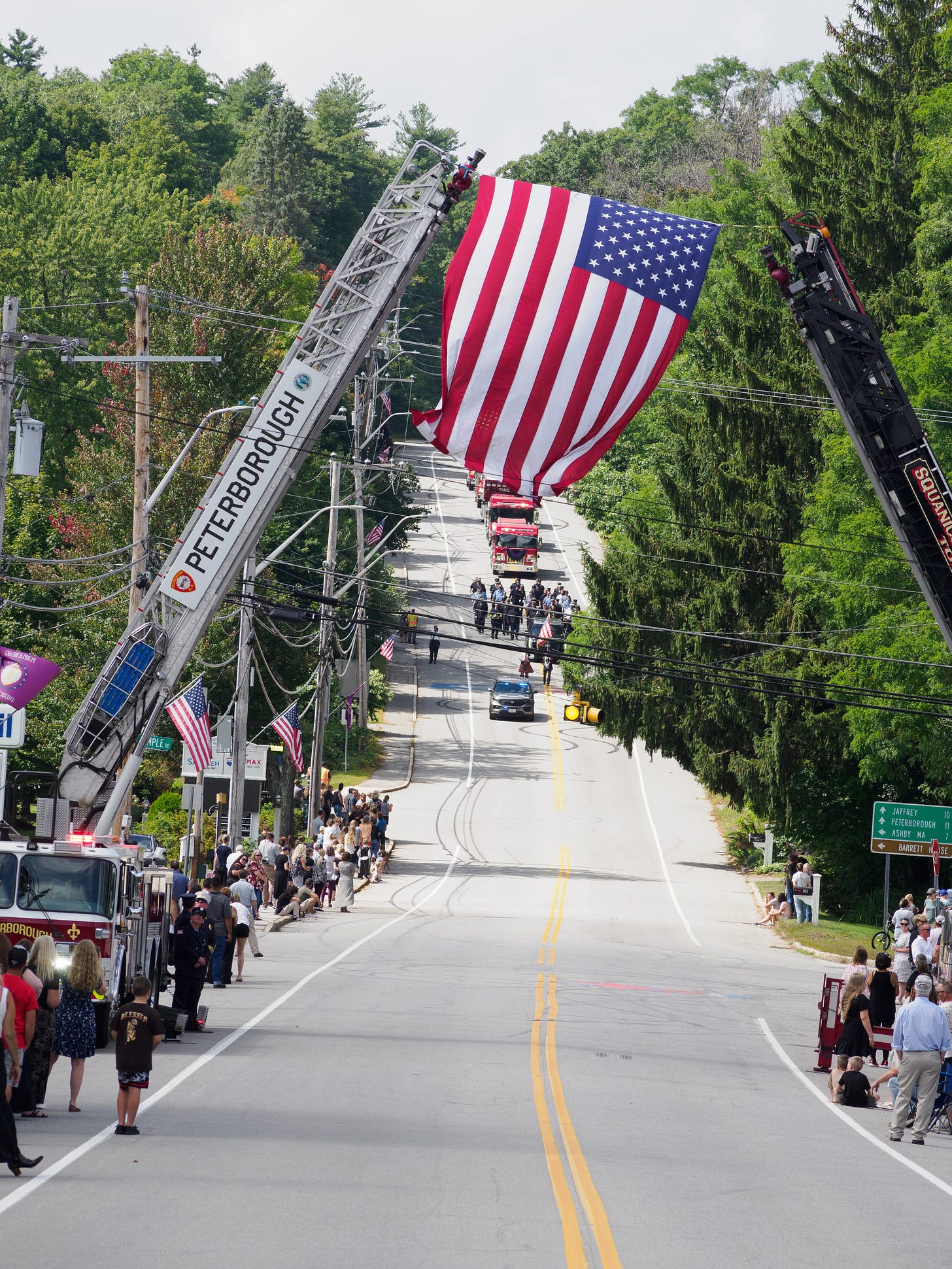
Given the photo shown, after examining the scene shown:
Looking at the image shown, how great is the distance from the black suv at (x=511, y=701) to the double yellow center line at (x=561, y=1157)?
4359cm

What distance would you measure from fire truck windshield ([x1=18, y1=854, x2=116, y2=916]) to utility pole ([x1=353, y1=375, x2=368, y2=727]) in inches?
1311

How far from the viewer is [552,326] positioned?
19031 mm

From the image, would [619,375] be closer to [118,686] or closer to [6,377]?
[118,686]

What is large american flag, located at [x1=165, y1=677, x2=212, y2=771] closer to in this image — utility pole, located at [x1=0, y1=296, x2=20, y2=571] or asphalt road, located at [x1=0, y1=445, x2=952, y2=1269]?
asphalt road, located at [x1=0, y1=445, x2=952, y2=1269]

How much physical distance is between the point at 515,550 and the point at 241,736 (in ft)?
156

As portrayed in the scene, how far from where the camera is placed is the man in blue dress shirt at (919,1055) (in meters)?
16.0

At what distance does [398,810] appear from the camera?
54469mm

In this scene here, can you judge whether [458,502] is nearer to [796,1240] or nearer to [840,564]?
[840,564]

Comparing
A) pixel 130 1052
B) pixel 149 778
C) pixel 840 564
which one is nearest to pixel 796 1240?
pixel 130 1052

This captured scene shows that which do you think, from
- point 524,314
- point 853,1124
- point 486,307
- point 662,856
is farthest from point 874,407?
point 662,856

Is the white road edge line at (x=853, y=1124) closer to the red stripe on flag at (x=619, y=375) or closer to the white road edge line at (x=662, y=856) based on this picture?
the red stripe on flag at (x=619, y=375)

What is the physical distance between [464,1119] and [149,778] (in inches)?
1498

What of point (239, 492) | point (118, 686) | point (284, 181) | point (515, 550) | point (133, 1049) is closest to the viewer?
point (133, 1049)

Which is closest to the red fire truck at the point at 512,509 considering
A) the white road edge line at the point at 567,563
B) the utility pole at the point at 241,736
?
the white road edge line at the point at 567,563
